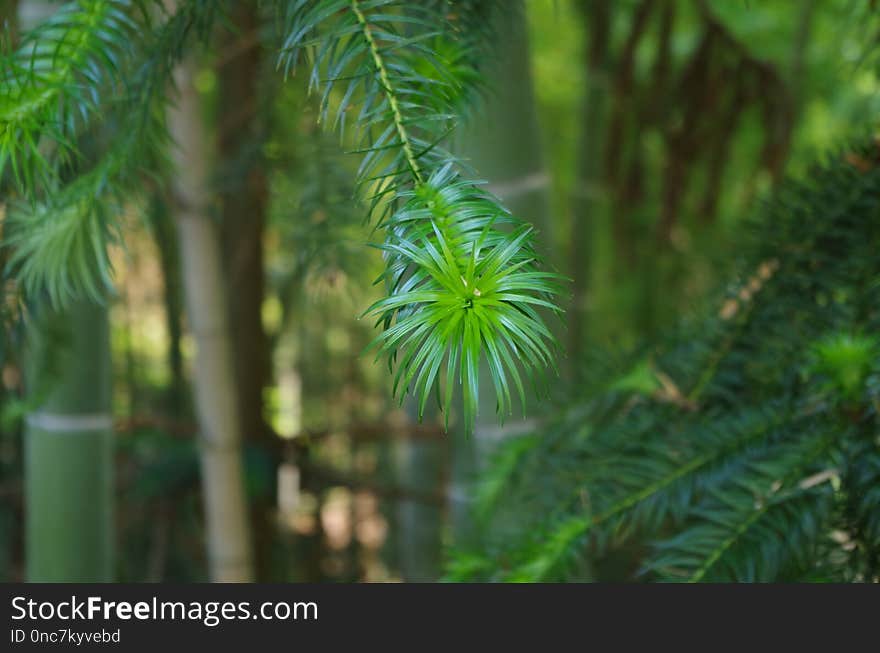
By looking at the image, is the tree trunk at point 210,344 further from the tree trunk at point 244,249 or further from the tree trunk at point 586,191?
the tree trunk at point 586,191

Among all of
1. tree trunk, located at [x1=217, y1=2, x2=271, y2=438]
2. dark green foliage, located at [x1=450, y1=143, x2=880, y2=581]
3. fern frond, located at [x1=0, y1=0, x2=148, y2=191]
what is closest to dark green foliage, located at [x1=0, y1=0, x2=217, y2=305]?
fern frond, located at [x1=0, y1=0, x2=148, y2=191]

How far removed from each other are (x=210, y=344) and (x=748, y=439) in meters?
0.47

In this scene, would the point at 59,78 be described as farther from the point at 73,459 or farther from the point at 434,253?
the point at 73,459

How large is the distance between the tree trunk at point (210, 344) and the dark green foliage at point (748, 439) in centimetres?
30

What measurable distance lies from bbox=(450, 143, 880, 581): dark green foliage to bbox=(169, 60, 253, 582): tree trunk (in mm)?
300

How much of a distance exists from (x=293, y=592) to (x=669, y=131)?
0.57 meters

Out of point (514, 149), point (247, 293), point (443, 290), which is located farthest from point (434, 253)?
point (247, 293)

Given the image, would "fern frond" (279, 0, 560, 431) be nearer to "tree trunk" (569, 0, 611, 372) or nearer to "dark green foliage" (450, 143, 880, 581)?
"dark green foliage" (450, 143, 880, 581)

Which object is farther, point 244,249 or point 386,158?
point 244,249

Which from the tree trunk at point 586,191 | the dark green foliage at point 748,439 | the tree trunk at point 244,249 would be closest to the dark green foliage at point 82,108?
the dark green foliage at point 748,439

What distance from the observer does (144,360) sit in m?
1.50

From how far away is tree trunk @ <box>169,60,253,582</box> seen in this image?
70 centimetres

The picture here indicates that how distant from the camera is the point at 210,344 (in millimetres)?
736

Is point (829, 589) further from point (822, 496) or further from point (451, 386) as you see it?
point (451, 386)
